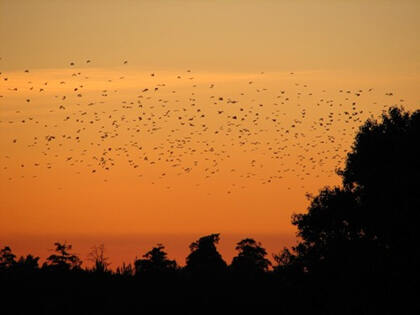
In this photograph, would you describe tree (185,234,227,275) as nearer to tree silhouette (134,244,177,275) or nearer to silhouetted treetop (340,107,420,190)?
tree silhouette (134,244,177,275)

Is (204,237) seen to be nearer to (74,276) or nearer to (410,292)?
(74,276)

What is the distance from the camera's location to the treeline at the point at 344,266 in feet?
213

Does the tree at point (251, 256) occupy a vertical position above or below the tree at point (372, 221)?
above

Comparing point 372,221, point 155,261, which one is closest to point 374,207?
point 372,221

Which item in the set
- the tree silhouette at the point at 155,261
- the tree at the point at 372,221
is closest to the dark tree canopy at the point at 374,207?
the tree at the point at 372,221

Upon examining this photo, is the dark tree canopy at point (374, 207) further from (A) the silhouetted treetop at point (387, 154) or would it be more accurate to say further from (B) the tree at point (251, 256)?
(B) the tree at point (251, 256)

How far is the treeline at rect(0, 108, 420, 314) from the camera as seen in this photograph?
64875mm

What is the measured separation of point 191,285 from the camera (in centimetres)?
9525

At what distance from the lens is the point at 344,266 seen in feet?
218

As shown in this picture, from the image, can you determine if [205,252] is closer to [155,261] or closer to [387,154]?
[155,261]

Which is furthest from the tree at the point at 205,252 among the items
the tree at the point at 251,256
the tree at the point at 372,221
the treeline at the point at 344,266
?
the tree at the point at 372,221

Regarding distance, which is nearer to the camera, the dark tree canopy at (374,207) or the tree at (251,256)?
the dark tree canopy at (374,207)

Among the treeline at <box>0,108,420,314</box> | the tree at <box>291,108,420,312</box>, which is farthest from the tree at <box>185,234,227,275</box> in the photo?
the tree at <box>291,108,420,312</box>

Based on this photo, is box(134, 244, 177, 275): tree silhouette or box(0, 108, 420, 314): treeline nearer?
box(0, 108, 420, 314): treeline
